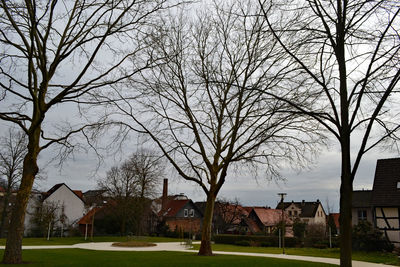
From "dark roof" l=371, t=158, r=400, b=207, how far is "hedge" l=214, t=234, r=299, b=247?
9.39 meters

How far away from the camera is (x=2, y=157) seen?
109 ft

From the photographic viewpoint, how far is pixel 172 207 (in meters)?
53.4

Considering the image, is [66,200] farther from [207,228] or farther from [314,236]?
[207,228]

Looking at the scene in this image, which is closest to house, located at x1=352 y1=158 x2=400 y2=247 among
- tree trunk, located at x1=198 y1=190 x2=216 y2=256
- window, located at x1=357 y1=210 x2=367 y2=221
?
window, located at x1=357 y1=210 x2=367 y2=221

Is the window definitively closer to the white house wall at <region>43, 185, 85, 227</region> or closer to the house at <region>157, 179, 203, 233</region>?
the house at <region>157, 179, 203, 233</region>

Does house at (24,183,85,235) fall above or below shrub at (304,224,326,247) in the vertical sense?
above

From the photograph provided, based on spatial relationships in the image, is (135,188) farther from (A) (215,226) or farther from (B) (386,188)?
(B) (386,188)

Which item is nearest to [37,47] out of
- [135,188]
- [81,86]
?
[81,86]

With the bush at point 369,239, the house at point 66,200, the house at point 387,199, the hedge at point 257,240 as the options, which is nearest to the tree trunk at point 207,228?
the bush at point 369,239

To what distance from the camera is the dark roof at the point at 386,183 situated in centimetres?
2512

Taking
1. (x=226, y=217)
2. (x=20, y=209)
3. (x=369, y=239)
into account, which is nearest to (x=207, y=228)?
(x=20, y=209)

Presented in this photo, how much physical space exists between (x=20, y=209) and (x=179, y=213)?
42.6 metres

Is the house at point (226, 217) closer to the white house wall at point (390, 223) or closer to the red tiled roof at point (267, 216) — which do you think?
the red tiled roof at point (267, 216)

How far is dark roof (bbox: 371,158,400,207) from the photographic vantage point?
25.1m
